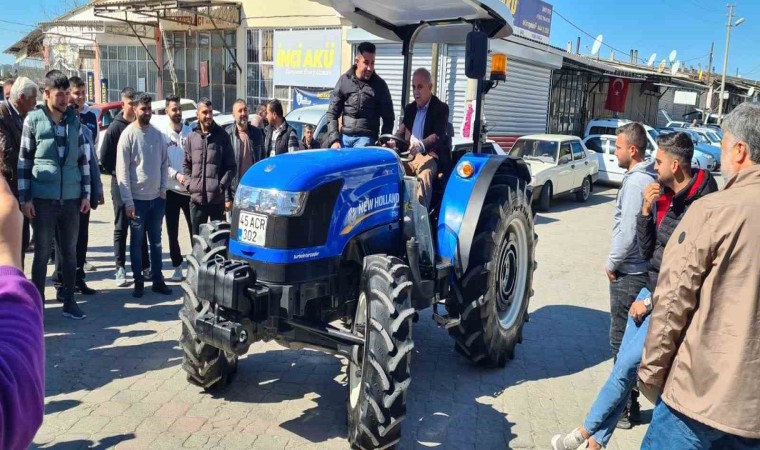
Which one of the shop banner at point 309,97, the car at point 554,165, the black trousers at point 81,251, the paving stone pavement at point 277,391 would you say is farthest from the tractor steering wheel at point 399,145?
the shop banner at point 309,97

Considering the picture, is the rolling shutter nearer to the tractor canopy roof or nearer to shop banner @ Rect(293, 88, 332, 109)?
shop banner @ Rect(293, 88, 332, 109)

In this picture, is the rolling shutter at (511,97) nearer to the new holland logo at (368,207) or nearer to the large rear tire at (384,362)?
the new holland logo at (368,207)

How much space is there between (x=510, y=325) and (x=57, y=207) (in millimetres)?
4027

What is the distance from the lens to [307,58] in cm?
1836

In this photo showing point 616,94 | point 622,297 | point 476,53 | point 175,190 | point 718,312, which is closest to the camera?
point 718,312

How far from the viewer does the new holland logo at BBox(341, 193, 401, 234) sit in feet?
12.3

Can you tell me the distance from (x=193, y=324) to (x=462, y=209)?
2.10 m

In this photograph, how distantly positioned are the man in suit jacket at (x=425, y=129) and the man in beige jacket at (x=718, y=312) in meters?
2.46

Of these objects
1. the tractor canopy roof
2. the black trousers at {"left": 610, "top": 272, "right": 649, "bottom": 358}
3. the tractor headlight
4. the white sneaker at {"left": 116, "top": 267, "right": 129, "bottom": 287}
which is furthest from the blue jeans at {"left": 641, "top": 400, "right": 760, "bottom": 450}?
the white sneaker at {"left": 116, "top": 267, "right": 129, "bottom": 287}

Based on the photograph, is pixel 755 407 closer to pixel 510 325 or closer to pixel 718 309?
pixel 718 309

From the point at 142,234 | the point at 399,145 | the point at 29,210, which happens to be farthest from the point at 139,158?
the point at 399,145

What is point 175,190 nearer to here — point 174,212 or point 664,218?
point 174,212

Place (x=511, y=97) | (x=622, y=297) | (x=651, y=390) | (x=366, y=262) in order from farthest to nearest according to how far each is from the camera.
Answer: (x=511, y=97), (x=622, y=297), (x=366, y=262), (x=651, y=390)

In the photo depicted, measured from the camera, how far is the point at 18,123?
18.4 feet
